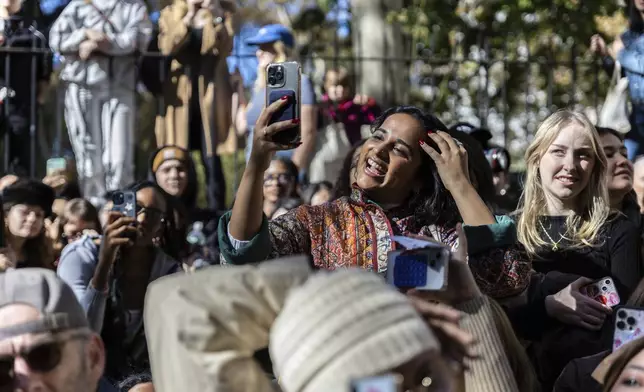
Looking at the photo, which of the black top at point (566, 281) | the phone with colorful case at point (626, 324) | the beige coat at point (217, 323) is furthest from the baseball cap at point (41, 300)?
the black top at point (566, 281)

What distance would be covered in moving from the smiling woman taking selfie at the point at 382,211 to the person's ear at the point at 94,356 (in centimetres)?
115

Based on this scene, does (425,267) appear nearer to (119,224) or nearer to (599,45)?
(119,224)

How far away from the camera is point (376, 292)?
2641 millimetres

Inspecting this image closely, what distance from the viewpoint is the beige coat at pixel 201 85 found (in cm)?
959

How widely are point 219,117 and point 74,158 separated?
3.71 feet

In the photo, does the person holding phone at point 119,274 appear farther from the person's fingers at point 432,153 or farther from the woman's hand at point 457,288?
the woman's hand at point 457,288

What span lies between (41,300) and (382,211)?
1888 millimetres

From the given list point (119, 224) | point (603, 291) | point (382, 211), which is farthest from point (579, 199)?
point (119, 224)

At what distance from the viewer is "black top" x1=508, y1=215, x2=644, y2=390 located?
529 cm

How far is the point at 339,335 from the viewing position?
2.54 meters

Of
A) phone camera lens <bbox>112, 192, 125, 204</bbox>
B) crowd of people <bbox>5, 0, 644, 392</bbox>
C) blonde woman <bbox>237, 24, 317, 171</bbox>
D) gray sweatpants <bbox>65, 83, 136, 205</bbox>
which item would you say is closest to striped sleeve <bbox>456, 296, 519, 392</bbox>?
crowd of people <bbox>5, 0, 644, 392</bbox>

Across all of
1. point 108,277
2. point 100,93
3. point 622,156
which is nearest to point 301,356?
point 108,277

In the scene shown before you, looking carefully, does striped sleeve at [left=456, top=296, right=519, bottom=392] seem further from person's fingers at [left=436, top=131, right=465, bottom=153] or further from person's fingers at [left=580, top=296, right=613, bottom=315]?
person's fingers at [left=580, top=296, right=613, bottom=315]

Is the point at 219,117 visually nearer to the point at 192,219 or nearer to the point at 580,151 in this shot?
the point at 192,219
